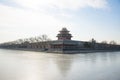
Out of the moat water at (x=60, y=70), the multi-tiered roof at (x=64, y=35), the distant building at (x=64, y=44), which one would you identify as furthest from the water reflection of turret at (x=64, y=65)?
the multi-tiered roof at (x=64, y=35)

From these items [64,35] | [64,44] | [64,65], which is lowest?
[64,65]

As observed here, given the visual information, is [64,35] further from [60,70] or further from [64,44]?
[60,70]

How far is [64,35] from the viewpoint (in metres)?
57.2

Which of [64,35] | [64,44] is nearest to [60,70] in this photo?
[64,44]

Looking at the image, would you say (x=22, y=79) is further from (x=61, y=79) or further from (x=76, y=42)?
(x=76, y=42)

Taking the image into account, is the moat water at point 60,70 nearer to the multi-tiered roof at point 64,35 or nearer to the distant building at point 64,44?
the distant building at point 64,44

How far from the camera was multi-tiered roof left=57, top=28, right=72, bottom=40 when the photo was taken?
2251 inches

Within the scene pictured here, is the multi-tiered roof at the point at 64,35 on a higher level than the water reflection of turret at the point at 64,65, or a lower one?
higher

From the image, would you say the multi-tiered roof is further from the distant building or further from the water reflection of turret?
the water reflection of turret

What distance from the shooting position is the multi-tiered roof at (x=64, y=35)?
5719 centimetres

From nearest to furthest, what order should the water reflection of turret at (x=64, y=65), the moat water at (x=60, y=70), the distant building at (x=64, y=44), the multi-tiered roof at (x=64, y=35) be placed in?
the moat water at (x=60, y=70) → the water reflection of turret at (x=64, y=65) → the distant building at (x=64, y=44) → the multi-tiered roof at (x=64, y=35)

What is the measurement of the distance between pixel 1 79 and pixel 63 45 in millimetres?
38245

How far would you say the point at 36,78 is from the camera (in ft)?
37.8

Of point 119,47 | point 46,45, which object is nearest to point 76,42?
point 46,45
